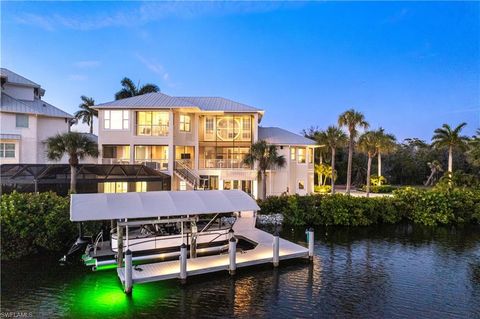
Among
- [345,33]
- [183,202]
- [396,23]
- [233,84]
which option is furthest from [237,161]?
Answer: [233,84]

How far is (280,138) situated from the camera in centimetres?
3438

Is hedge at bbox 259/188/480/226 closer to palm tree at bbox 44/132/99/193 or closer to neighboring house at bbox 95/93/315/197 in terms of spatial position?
neighboring house at bbox 95/93/315/197

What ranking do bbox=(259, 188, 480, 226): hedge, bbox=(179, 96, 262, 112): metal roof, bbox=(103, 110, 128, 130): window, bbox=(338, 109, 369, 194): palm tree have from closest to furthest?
bbox=(259, 188, 480, 226): hedge → bbox=(103, 110, 128, 130): window → bbox=(179, 96, 262, 112): metal roof → bbox=(338, 109, 369, 194): palm tree

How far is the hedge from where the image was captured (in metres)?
25.1

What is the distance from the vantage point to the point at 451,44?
39.8 m

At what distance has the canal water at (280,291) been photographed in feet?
34.7

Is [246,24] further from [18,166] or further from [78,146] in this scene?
[18,166]

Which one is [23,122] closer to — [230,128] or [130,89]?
[230,128]

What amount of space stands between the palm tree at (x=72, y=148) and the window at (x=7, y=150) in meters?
13.5

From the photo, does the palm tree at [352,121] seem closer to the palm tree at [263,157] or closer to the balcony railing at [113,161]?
the palm tree at [263,157]

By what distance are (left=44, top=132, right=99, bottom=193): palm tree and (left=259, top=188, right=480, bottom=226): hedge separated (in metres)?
13.4

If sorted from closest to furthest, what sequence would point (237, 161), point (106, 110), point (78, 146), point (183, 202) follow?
point (183, 202), point (78, 146), point (106, 110), point (237, 161)

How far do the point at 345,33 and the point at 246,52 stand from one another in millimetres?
13488

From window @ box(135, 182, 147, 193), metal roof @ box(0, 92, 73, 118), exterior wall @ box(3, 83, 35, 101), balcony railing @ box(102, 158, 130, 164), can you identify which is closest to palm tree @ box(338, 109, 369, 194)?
window @ box(135, 182, 147, 193)
